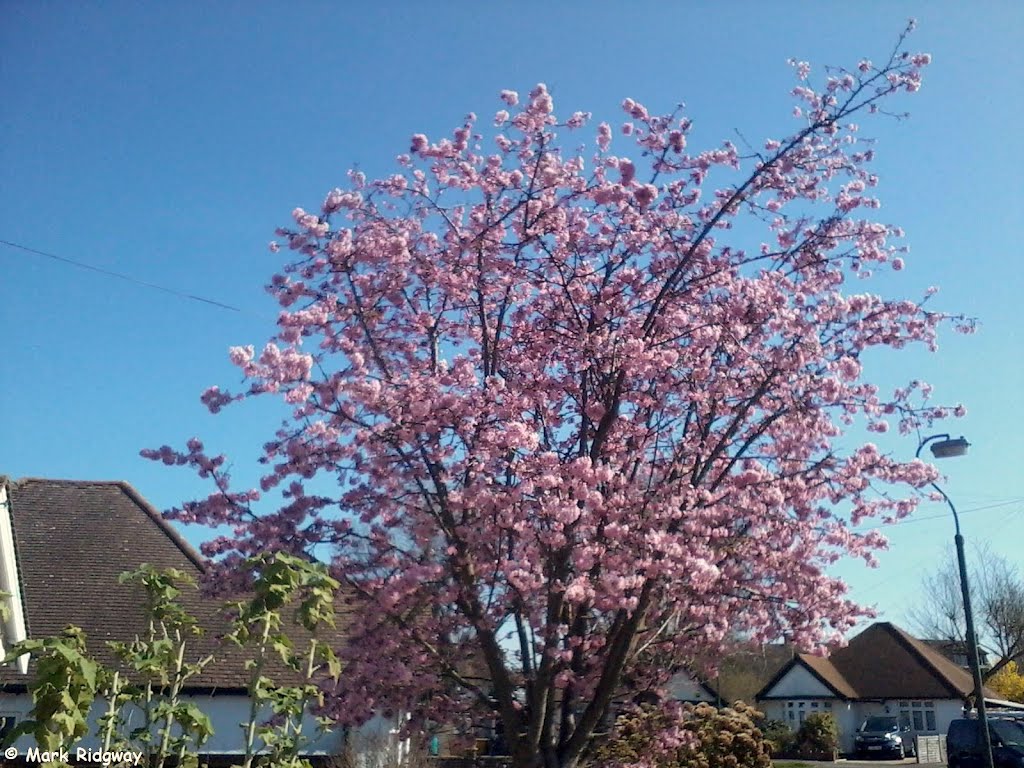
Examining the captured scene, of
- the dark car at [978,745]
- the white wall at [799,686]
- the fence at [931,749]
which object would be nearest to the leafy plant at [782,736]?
the fence at [931,749]

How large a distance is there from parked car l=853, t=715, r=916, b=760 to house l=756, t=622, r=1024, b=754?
2161 millimetres

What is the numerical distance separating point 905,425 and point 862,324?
106 cm

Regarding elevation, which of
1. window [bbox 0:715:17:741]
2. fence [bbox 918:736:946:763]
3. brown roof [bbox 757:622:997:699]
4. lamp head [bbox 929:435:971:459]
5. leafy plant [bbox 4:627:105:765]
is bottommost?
fence [bbox 918:736:946:763]

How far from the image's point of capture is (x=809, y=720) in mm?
38062

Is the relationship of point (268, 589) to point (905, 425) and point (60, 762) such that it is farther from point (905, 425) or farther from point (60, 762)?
point (905, 425)

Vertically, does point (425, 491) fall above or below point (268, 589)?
above

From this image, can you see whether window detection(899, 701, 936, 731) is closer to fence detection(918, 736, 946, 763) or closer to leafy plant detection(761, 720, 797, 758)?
fence detection(918, 736, 946, 763)

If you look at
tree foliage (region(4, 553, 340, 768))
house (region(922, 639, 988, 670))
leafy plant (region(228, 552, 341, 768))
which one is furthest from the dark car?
leafy plant (region(228, 552, 341, 768))

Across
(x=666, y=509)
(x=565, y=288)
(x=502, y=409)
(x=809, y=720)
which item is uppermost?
(x=565, y=288)

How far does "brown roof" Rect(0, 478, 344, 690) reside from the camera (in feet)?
55.5

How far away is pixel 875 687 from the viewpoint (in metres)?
43.3

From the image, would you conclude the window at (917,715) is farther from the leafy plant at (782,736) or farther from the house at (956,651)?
the leafy plant at (782,736)

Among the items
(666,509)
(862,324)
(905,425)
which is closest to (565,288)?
(666,509)

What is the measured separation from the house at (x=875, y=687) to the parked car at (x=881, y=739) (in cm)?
216
